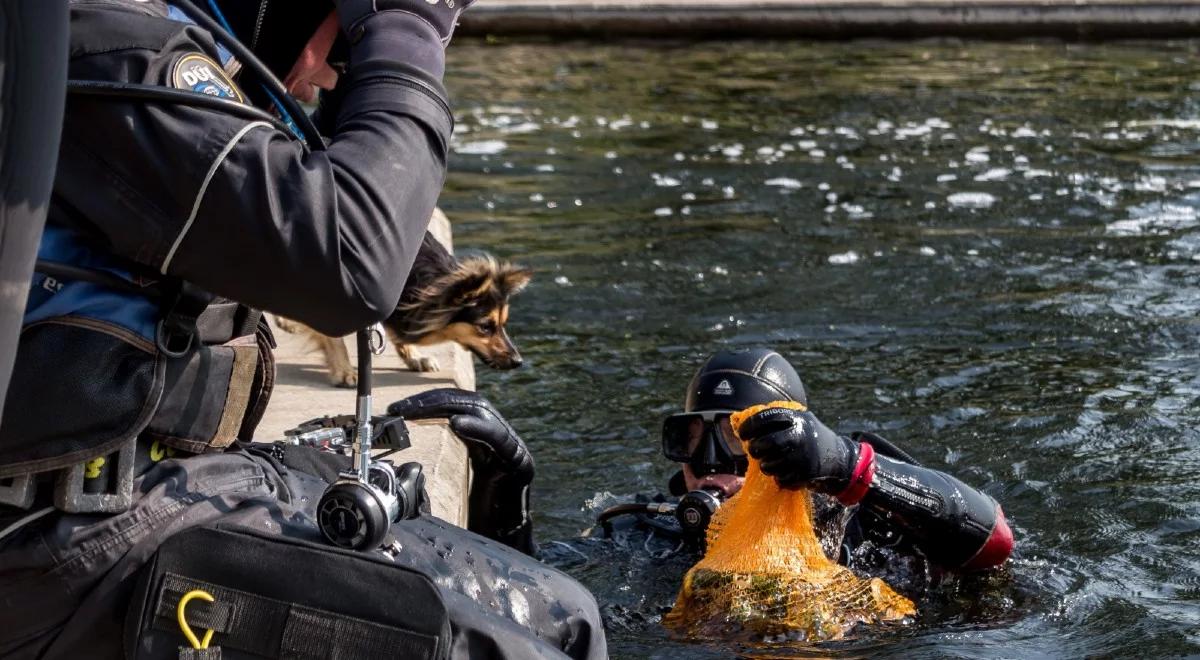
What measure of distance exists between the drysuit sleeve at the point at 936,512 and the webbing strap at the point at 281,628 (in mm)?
2159

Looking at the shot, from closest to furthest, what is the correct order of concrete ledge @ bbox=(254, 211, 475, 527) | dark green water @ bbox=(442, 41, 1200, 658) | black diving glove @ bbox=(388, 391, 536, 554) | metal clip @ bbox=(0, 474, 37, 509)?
metal clip @ bbox=(0, 474, 37, 509) → black diving glove @ bbox=(388, 391, 536, 554) → concrete ledge @ bbox=(254, 211, 475, 527) → dark green water @ bbox=(442, 41, 1200, 658)

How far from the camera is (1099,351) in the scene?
7.39 meters

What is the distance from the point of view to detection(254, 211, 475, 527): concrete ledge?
16.1 ft

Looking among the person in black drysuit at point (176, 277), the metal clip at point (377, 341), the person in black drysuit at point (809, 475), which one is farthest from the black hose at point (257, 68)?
the person in black drysuit at point (809, 475)

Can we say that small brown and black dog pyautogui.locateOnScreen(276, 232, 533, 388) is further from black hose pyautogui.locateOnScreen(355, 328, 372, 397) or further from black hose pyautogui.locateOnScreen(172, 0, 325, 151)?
black hose pyautogui.locateOnScreen(172, 0, 325, 151)

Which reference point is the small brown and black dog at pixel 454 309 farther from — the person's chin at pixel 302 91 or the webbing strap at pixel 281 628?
the webbing strap at pixel 281 628

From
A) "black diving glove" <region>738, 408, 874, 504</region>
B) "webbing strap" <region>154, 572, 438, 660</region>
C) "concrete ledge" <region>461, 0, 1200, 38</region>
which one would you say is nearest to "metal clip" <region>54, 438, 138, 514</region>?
"webbing strap" <region>154, 572, 438, 660</region>

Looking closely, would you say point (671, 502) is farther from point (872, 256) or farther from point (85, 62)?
point (872, 256)

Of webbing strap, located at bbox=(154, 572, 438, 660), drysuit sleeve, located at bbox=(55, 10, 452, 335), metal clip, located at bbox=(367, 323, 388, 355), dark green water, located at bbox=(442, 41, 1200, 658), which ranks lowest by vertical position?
dark green water, located at bbox=(442, 41, 1200, 658)

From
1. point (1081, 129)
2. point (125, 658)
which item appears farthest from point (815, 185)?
point (125, 658)

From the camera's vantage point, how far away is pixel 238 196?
87.4 inches

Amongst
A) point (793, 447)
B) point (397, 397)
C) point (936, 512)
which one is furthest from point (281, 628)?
point (397, 397)

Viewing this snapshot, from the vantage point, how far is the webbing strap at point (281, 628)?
7.79ft

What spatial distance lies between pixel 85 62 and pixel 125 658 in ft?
2.86
